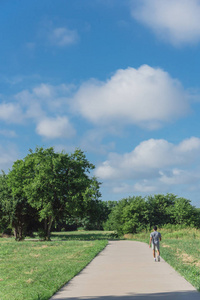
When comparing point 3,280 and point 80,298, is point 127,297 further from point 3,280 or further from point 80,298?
point 3,280

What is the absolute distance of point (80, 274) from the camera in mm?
12656

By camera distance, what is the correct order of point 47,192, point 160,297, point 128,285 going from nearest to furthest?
point 160,297 → point 128,285 → point 47,192

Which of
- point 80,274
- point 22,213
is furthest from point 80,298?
point 22,213

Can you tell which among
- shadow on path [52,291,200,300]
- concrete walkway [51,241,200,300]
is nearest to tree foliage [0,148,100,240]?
concrete walkway [51,241,200,300]

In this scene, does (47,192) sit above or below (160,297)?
above

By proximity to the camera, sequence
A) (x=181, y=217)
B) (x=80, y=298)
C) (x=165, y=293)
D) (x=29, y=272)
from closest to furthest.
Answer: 1. (x=80, y=298)
2. (x=165, y=293)
3. (x=29, y=272)
4. (x=181, y=217)

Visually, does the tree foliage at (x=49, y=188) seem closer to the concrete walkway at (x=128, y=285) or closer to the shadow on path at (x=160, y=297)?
the concrete walkway at (x=128, y=285)

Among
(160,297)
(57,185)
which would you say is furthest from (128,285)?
(57,185)

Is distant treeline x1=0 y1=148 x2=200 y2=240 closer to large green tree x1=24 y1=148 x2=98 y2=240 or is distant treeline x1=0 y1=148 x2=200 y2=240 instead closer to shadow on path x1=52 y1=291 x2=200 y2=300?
large green tree x1=24 y1=148 x2=98 y2=240

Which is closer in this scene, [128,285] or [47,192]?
[128,285]

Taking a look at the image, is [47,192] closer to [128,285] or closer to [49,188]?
→ [49,188]

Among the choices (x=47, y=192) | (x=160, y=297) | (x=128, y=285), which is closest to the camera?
(x=160, y=297)

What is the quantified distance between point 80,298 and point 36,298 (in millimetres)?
1149

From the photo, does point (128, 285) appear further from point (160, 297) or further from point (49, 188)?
point (49, 188)
